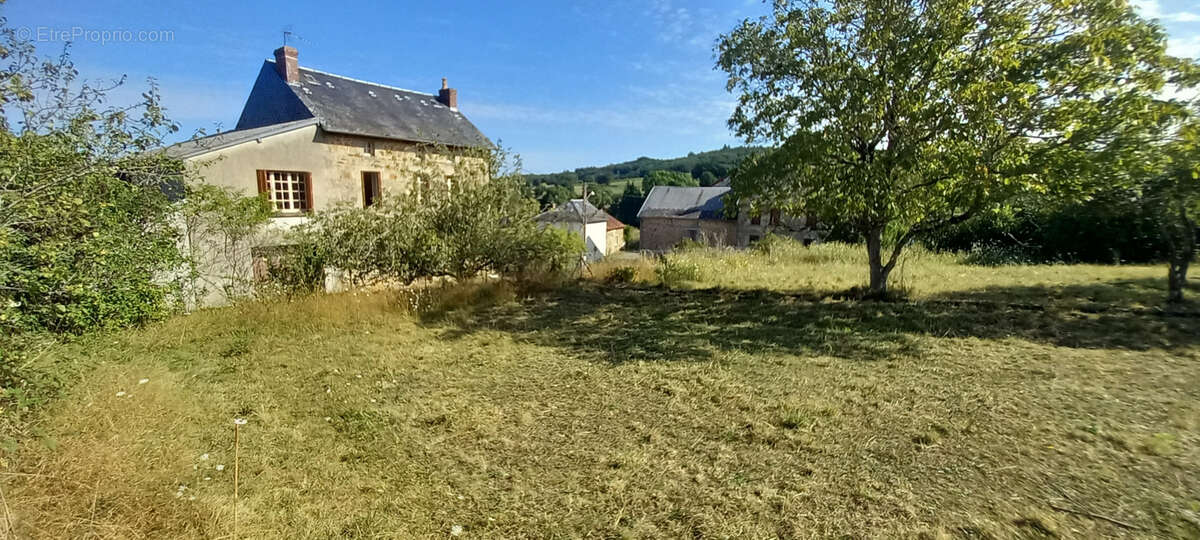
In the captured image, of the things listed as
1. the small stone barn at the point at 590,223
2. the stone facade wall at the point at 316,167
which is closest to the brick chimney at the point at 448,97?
the stone facade wall at the point at 316,167

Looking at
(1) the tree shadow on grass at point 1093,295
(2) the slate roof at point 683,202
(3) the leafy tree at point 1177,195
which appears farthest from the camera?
(2) the slate roof at point 683,202

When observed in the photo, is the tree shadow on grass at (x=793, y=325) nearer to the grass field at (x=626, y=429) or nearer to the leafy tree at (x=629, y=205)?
the grass field at (x=626, y=429)

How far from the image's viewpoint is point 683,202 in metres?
36.4

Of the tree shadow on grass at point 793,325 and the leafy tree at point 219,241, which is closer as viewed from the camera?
the tree shadow on grass at point 793,325

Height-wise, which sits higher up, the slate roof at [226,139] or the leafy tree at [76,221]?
the slate roof at [226,139]

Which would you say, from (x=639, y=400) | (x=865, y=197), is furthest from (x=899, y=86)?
(x=639, y=400)

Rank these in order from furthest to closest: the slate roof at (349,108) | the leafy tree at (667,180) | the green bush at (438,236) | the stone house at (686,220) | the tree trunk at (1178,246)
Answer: the leafy tree at (667,180) < the stone house at (686,220) < the slate roof at (349,108) < the green bush at (438,236) < the tree trunk at (1178,246)

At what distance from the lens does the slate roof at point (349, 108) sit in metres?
14.7

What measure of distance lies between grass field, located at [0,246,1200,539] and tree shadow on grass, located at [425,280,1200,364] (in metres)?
0.06

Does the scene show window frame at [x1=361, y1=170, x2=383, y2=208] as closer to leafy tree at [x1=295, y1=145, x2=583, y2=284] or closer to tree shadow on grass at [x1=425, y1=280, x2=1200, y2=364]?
leafy tree at [x1=295, y1=145, x2=583, y2=284]

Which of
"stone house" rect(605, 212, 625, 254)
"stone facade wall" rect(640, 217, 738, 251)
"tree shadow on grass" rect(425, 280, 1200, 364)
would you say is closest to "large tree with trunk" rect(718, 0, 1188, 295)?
"tree shadow on grass" rect(425, 280, 1200, 364)

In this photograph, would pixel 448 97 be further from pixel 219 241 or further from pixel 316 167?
pixel 219 241

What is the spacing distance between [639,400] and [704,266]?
8.06 meters

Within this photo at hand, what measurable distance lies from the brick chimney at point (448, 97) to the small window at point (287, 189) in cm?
754
